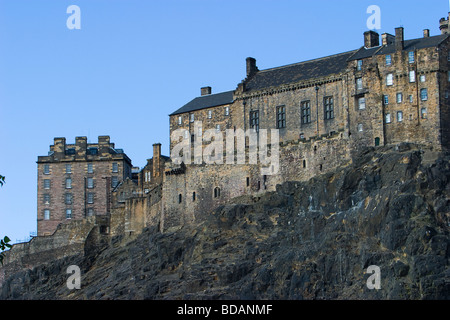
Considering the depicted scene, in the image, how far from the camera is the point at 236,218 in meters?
87.3

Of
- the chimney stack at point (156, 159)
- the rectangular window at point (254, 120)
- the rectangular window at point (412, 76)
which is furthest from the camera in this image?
the chimney stack at point (156, 159)

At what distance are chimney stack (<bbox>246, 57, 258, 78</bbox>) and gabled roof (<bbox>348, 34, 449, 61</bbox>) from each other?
1225 centimetres

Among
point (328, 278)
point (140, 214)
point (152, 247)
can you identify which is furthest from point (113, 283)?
point (328, 278)

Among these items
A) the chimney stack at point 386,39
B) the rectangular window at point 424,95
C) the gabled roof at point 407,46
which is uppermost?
the chimney stack at point 386,39

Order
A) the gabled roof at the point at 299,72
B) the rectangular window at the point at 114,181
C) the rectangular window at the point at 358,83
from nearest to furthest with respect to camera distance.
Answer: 1. the rectangular window at the point at 358,83
2. the gabled roof at the point at 299,72
3. the rectangular window at the point at 114,181

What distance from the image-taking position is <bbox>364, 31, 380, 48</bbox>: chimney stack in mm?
91000

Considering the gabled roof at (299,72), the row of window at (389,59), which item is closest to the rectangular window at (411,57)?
the row of window at (389,59)

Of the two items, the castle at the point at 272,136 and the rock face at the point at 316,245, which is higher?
the castle at the point at 272,136

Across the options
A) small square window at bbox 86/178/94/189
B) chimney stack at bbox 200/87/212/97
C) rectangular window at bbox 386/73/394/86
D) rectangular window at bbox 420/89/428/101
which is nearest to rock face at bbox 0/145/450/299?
rectangular window at bbox 420/89/428/101

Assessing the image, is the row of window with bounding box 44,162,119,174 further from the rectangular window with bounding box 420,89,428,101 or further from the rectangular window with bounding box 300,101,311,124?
the rectangular window with bounding box 420,89,428,101

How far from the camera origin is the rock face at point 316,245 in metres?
74.5

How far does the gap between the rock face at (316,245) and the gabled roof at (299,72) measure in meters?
10.6

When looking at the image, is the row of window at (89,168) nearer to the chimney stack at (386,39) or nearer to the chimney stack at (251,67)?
the chimney stack at (251,67)
